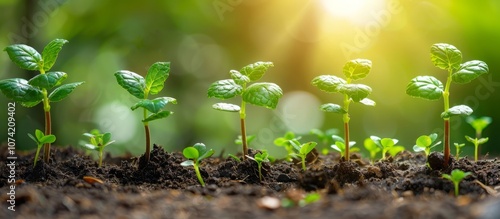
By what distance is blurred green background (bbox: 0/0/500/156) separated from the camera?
4.23 m

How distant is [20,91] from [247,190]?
86 centimetres

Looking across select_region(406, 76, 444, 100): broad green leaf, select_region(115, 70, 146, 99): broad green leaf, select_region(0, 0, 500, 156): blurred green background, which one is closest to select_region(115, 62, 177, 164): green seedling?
select_region(115, 70, 146, 99): broad green leaf

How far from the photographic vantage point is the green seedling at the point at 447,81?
5.60ft

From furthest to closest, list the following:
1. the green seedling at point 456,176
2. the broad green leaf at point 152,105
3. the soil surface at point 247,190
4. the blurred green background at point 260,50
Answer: the blurred green background at point 260,50, the broad green leaf at point 152,105, the green seedling at point 456,176, the soil surface at point 247,190

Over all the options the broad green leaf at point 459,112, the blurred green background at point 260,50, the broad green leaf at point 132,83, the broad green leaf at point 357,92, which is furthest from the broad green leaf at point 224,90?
the blurred green background at point 260,50

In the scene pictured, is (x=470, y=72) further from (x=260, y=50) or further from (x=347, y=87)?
(x=260, y=50)

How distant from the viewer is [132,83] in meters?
1.84

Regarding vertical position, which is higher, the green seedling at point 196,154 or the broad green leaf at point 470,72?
the broad green leaf at point 470,72

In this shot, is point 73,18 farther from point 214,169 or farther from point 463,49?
point 463,49

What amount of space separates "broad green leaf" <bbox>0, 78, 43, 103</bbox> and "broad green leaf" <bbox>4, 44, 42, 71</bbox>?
0.07 meters

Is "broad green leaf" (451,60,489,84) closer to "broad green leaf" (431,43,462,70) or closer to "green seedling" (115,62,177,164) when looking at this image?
"broad green leaf" (431,43,462,70)

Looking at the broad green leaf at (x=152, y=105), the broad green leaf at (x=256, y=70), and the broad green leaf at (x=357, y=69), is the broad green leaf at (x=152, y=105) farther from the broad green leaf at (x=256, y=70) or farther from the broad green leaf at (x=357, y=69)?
the broad green leaf at (x=357, y=69)

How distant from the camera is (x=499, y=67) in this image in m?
4.27

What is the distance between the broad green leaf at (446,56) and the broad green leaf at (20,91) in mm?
1377
